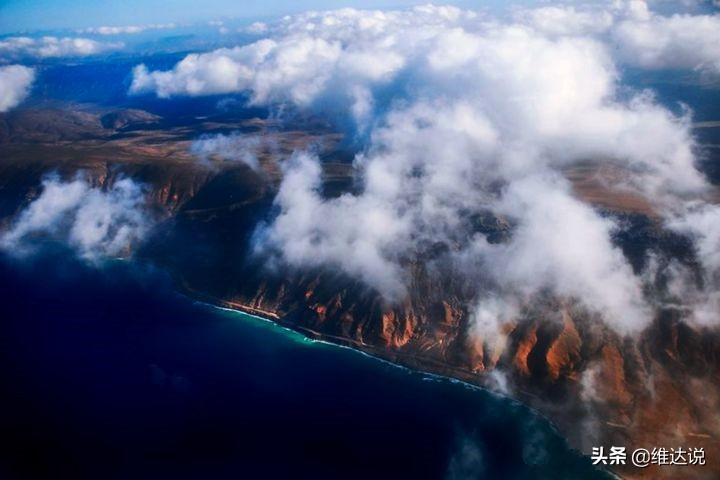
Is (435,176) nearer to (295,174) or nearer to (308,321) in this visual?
(295,174)

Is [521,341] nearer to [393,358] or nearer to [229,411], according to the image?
[393,358]

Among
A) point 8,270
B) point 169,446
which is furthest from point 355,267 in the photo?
point 8,270

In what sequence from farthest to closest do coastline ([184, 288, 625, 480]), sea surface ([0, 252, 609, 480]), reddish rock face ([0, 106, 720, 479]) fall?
coastline ([184, 288, 625, 480]) < reddish rock face ([0, 106, 720, 479]) < sea surface ([0, 252, 609, 480])

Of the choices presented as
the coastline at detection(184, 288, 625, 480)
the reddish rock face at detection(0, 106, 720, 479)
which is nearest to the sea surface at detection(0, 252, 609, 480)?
the coastline at detection(184, 288, 625, 480)

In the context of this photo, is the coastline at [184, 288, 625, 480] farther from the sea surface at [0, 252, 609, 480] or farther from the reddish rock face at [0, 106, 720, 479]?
the sea surface at [0, 252, 609, 480]

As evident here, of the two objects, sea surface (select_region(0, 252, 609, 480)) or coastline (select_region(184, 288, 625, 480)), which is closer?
sea surface (select_region(0, 252, 609, 480))

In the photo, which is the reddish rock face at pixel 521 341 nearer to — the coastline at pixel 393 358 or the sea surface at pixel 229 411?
the coastline at pixel 393 358

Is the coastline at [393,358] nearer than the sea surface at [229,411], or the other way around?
the sea surface at [229,411]

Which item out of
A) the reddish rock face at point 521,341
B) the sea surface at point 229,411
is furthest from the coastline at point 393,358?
the sea surface at point 229,411
